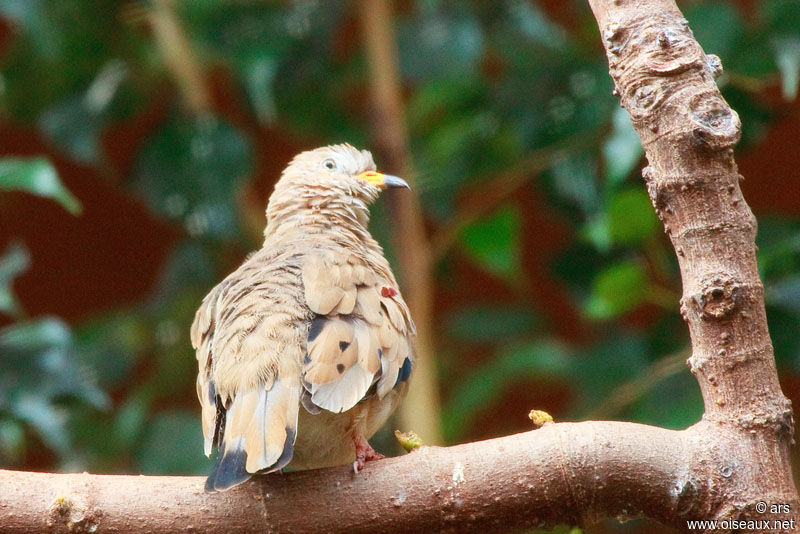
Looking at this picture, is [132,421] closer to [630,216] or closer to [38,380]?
[38,380]

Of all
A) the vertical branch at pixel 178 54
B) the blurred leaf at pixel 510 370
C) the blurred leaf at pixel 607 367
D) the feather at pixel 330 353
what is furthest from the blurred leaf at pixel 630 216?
the vertical branch at pixel 178 54

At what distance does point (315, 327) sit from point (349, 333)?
0.08 metres

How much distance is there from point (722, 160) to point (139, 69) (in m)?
3.36

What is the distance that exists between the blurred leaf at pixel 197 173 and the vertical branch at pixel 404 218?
61 centimetres

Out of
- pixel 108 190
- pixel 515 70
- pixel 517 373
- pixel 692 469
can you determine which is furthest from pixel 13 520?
pixel 108 190

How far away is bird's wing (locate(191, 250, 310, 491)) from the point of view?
192 cm

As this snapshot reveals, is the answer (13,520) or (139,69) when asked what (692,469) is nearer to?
(13,520)

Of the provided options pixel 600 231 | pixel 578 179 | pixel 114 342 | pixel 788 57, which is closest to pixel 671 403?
pixel 600 231

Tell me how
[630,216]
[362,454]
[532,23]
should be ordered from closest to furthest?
1. [362,454]
2. [630,216]
3. [532,23]

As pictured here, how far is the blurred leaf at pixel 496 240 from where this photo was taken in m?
3.92

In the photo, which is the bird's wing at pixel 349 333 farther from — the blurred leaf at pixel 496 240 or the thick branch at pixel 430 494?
the blurred leaf at pixel 496 240

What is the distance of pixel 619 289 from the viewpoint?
11.0 feet

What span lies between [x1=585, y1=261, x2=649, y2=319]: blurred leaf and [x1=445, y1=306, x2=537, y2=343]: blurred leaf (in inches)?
41.5

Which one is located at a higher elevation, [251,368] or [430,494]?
[251,368]
